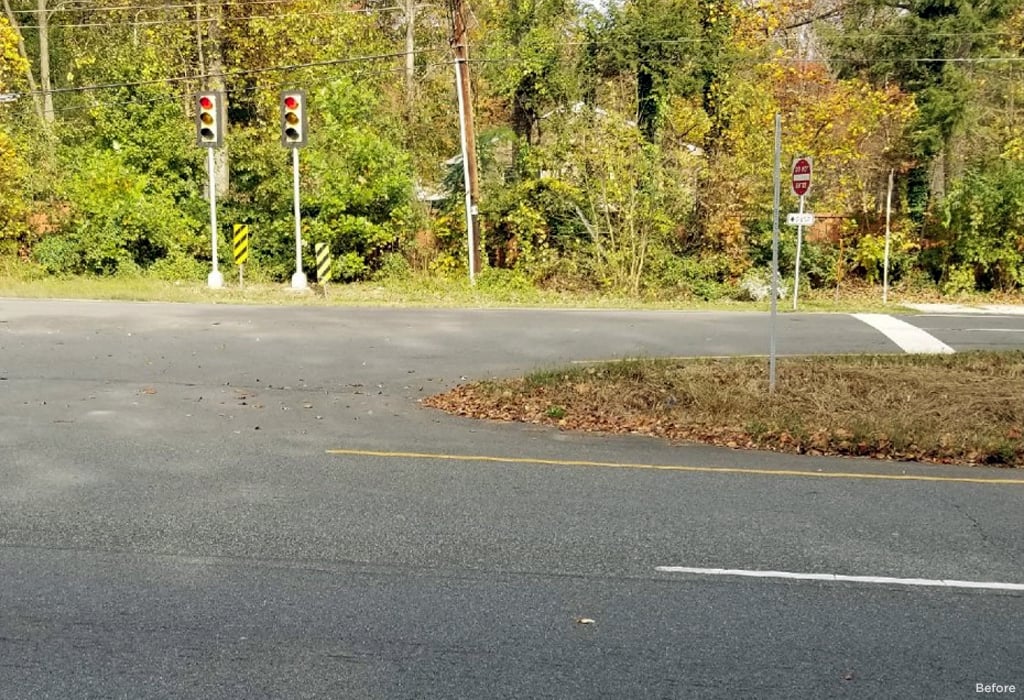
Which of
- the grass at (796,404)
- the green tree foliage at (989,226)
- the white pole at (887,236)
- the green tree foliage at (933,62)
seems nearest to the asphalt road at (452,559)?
the grass at (796,404)

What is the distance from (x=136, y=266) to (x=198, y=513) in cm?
2441

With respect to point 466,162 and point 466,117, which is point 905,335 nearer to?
point 466,162

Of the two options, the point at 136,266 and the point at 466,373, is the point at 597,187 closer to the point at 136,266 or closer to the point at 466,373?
the point at 136,266

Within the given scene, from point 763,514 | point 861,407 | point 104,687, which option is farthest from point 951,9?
point 104,687

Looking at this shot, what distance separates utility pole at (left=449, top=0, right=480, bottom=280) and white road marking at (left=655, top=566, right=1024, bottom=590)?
2236cm

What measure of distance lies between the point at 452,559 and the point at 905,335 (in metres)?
13.9

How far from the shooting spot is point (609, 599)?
527cm

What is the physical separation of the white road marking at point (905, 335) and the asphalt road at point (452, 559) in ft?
25.6

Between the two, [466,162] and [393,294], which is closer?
[393,294]

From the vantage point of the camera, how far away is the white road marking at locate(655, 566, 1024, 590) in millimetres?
5520

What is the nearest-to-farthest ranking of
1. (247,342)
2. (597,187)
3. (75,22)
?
(247,342)
(597,187)
(75,22)

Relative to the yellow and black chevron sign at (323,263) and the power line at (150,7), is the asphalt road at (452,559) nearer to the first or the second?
the yellow and black chevron sign at (323,263)

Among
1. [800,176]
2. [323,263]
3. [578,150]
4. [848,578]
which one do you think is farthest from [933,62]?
[848,578]

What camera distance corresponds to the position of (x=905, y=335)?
1748cm
